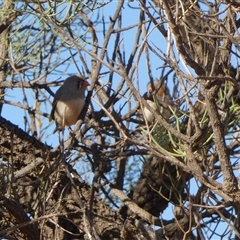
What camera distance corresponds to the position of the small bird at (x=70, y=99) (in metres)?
5.45

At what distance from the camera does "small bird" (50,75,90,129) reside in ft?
17.9

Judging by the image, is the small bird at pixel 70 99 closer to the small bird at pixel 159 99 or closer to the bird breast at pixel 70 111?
the bird breast at pixel 70 111

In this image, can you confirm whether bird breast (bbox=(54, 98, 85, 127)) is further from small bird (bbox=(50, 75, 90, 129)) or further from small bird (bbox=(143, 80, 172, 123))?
small bird (bbox=(143, 80, 172, 123))

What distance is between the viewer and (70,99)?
5.80m

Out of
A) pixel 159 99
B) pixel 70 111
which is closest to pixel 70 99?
pixel 70 111

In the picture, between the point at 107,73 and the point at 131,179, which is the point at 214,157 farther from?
the point at 131,179

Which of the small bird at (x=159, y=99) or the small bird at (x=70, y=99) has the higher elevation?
the small bird at (x=70, y=99)

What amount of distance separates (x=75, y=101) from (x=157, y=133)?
2.15 meters

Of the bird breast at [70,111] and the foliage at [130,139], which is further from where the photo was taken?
the bird breast at [70,111]

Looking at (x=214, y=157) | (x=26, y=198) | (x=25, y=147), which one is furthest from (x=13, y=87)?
(x=214, y=157)

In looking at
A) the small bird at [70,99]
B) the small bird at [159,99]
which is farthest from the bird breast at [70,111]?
the small bird at [159,99]

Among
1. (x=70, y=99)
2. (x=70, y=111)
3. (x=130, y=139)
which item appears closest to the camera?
(x=130, y=139)

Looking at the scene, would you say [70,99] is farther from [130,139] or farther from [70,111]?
[130,139]

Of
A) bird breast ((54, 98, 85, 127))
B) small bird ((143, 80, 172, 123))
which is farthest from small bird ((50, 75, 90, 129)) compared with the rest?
small bird ((143, 80, 172, 123))
